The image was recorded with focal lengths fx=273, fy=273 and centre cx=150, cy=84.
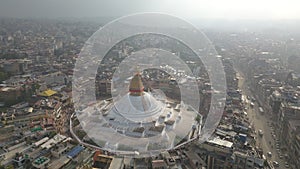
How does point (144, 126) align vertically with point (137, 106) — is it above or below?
below

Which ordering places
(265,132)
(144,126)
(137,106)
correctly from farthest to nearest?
(265,132) < (137,106) < (144,126)

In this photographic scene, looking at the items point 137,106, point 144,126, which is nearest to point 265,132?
point 144,126

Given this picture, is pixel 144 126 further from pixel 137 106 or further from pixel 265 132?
pixel 265 132

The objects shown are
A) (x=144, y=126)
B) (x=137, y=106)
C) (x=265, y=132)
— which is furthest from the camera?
(x=265, y=132)

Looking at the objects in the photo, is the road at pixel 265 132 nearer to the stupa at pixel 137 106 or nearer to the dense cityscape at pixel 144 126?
the dense cityscape at pixel 144 126

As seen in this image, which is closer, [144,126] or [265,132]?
[144,126]

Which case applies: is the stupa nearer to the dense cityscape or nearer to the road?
the dense cityscape

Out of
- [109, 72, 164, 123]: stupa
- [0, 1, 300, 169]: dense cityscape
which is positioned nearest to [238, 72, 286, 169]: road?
[0, 1, 300, 169]: dense cityscape

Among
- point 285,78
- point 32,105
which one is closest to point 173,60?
point 285,78

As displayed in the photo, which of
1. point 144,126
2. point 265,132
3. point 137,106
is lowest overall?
point 265,132

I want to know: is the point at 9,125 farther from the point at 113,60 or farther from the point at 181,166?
the point at 113,60

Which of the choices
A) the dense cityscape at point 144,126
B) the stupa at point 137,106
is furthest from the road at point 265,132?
the stupa at point 137,106
